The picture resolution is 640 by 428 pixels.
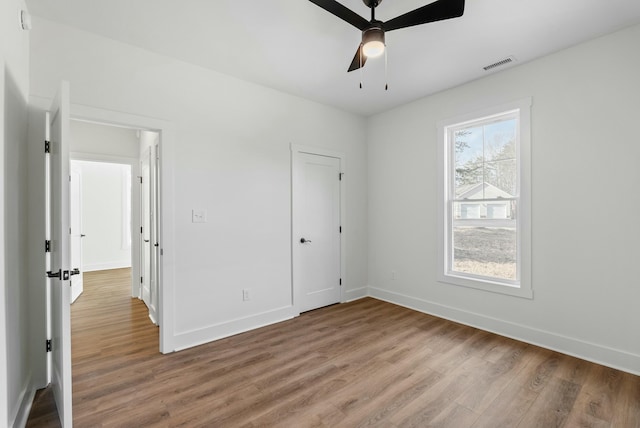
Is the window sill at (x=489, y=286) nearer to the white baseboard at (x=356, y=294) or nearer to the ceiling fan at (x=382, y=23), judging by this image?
the white baseboard at (x=356, y=294)

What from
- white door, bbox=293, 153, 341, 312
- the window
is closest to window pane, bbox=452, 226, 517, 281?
the window

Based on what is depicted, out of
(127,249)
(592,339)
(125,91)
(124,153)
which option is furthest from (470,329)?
A: (127,249)

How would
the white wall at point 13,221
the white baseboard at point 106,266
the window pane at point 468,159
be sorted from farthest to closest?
the white baseboard at point 106,266, the window pane at point 468,159, the white wall at point 13,221

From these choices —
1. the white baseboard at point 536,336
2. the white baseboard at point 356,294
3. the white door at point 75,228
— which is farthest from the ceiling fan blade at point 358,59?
the white door at point 75,228

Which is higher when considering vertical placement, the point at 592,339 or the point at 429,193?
the point at 429,193

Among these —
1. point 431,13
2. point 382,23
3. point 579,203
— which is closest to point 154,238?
A: point 382,23

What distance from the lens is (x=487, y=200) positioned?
11.1 ft

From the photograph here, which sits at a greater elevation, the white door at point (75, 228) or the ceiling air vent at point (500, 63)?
the ceiling air vent at point (500, 63)

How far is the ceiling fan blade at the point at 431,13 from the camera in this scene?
1.74 m

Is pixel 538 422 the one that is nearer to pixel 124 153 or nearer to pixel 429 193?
pixel 429 193

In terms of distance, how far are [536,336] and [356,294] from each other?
2264 mm

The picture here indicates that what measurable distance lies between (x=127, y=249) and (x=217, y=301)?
561 cm

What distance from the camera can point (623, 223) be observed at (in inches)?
98.6

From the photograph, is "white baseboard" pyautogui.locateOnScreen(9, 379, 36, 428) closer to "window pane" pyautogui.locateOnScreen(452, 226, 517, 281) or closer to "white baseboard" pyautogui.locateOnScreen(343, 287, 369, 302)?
"white baseboard" pyautogui.locateOnScreen(343, 287, 369, 302)
